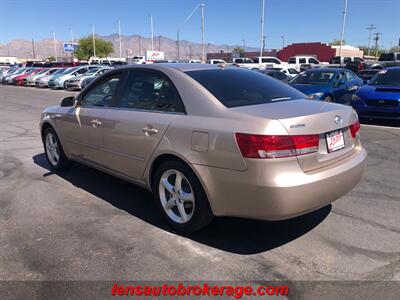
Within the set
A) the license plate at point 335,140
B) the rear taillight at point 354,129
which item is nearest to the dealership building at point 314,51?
the rear taillight at point 354,129

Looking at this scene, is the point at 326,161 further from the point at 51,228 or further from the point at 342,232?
the point at 51,228

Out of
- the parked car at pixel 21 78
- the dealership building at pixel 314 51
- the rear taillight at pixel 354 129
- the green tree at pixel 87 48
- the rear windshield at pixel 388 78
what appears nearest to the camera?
the rear taillight at pixel 354 129

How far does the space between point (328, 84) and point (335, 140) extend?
28.7ft

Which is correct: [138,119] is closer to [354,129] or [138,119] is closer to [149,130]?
[149,130]

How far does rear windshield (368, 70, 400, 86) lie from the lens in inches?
413

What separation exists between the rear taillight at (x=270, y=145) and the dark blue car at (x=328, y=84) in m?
8.28

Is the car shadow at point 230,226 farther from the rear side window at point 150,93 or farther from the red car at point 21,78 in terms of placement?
the red car at point 21,78

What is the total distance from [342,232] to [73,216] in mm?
2893

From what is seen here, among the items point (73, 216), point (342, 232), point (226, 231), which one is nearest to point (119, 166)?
point (73, 216)

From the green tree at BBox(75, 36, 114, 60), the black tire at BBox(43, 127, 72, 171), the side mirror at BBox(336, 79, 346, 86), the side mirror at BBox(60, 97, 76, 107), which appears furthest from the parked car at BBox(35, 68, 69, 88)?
the green tree at BBox(75, 36, 114, 60)

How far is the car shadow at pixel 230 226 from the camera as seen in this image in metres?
3.63

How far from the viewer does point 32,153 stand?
24.3 ft

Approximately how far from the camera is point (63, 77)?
26547mm

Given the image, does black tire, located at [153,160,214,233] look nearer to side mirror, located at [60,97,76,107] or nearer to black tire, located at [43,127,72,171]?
side mirror, located at [60,97,76,107]
